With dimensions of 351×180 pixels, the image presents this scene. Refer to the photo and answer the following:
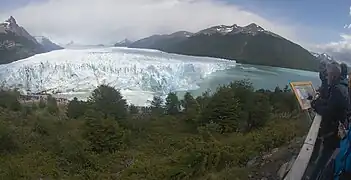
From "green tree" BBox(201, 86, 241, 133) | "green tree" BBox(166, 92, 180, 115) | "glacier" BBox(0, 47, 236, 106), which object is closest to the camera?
"green tree" BBox(201, 86, 241, 133)

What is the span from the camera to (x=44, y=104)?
728 inches

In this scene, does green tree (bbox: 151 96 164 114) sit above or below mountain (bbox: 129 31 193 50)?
below

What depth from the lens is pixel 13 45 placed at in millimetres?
32781

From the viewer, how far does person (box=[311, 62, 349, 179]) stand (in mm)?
1526

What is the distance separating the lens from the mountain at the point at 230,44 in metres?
50.2

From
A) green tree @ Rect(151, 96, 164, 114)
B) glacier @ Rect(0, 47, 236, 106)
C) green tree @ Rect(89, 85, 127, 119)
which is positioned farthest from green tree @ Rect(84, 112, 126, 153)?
glacier @ Rect(0, 47, 236, 106)

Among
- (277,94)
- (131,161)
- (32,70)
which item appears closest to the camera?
(131,161)

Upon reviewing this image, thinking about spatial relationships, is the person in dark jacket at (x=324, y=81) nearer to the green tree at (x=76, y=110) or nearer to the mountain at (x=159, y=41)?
the green tree at (x=76, y=110)

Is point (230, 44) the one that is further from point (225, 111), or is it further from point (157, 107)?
point (225, 111)

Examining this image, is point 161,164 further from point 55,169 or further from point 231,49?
point 231,49

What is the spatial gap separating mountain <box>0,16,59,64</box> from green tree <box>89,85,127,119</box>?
19464 mm

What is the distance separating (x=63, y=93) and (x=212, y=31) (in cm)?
4392

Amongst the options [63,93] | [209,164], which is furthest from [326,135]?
[63,93]

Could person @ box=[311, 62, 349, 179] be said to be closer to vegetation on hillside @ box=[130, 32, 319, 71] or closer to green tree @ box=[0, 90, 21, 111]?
green tree @ box=[0, 90, 21, 111]
